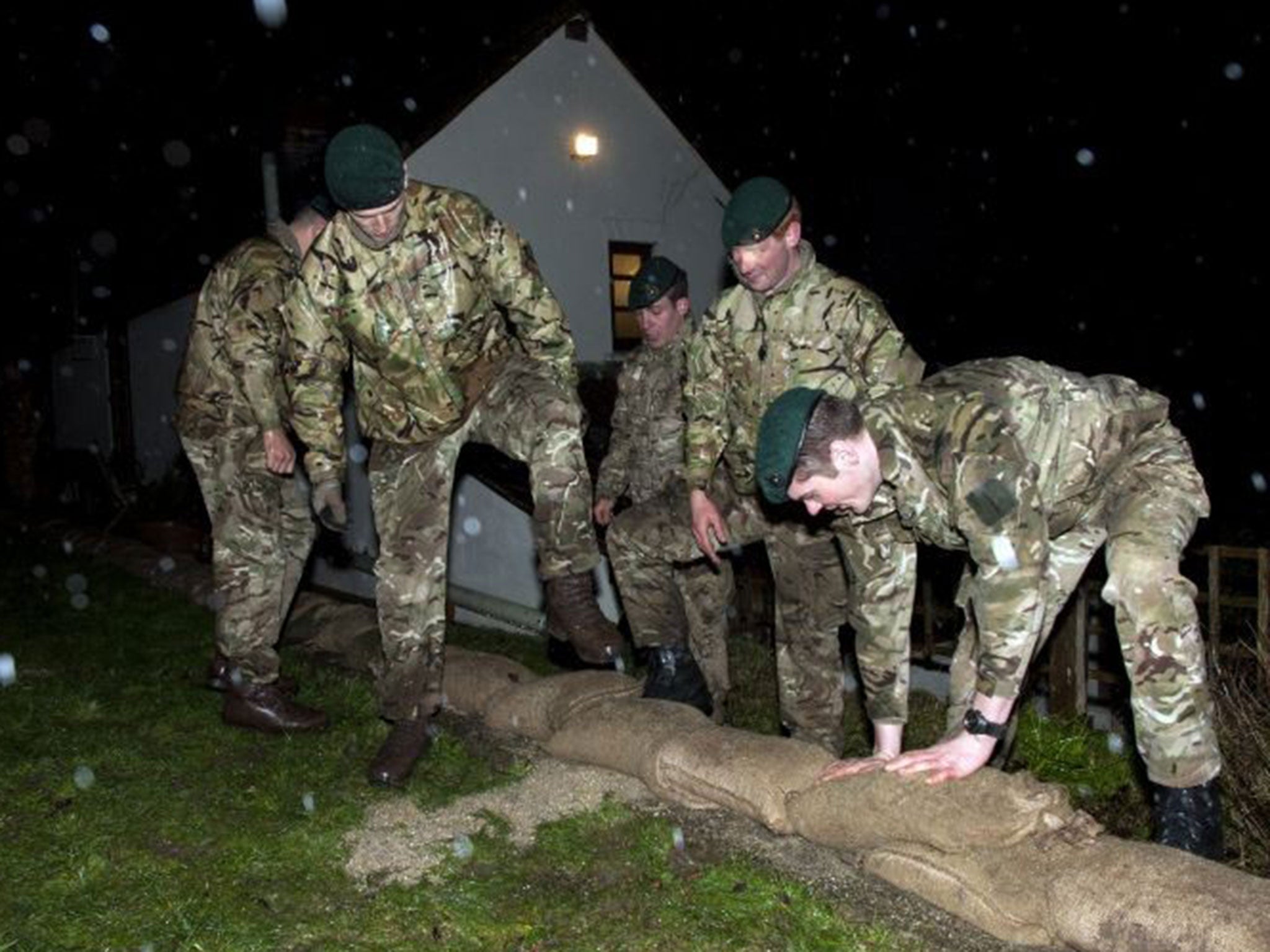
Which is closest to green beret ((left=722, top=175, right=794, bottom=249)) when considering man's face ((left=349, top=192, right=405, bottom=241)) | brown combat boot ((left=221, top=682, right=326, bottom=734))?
man's face ((left=349, top=192, right=405, bottom=241))

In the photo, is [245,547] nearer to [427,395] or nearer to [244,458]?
[244,458]

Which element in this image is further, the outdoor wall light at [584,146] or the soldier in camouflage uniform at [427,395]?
the outdoor wall light at [584,146]

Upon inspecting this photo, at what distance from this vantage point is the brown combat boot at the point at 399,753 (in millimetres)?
4695

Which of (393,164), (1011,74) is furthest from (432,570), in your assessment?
(1011,74)

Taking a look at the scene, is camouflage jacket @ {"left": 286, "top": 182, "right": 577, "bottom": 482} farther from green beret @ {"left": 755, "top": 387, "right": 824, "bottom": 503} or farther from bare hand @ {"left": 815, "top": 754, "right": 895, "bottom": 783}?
bare hand @ {"left": 815, "top": 754, "right": 895, "bottom": 783}

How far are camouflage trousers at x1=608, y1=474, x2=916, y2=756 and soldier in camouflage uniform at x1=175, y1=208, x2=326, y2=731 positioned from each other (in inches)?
63.5

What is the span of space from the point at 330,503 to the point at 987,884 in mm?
2892

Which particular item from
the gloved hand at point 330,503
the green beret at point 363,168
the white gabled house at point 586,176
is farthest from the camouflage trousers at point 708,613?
the white gabled house at point 586,176

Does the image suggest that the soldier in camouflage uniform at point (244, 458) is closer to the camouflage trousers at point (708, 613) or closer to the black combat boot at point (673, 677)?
the black combat boot at point (673, 677)

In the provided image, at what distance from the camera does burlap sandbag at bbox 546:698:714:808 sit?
4.61 m

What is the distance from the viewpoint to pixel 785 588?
512cm

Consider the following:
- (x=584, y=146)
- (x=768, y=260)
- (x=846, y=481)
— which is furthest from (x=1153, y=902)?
(x=584, y=146)

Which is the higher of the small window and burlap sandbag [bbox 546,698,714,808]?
the small window

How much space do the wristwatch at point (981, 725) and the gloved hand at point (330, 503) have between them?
2610 millimetres
